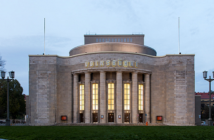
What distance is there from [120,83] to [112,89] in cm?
252

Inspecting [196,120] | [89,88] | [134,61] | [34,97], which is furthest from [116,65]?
[196,120]

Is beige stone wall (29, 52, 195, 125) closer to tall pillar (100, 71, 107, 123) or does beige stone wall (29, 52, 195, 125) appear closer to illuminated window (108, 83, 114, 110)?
tall pillar (100, 71, 107, 123)

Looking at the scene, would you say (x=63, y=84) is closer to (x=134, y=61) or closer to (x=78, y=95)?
(x=78, y=95)

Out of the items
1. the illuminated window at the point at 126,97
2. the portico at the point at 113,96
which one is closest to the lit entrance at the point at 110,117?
the portico at the point at 113,96

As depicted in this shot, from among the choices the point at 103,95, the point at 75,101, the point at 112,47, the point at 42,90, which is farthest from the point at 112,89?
the point at 42,90

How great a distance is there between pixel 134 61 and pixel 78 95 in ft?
48.1

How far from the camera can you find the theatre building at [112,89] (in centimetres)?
4572

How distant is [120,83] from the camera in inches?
1805

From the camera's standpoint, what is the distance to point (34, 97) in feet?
152

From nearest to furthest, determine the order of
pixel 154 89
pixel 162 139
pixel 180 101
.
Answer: pixel 162 139, pixel 180 101, pixel 154 89

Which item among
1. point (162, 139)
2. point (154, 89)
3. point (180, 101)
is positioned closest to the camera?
point (162, 139)

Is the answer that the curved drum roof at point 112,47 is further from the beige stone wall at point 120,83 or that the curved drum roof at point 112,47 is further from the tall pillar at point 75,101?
the tall pillar at point 75,101

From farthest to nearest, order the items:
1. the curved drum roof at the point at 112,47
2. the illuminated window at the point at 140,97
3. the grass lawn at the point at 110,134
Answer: the curved drum roof at the point at 112,47 < the illuminated window at the point at 140,97 < the grass lawn at the point at 110,134

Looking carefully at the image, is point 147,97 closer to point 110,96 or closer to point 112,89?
point 112,89
